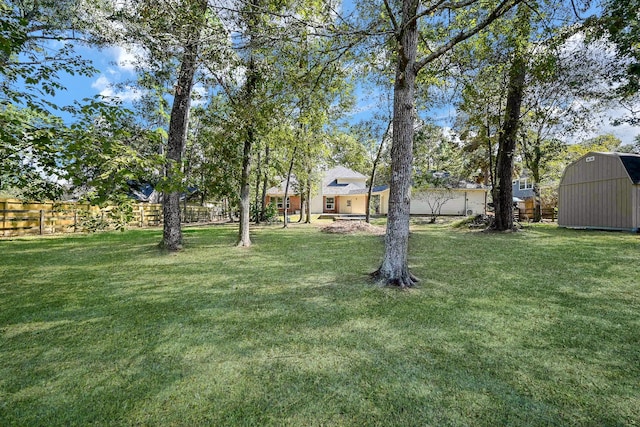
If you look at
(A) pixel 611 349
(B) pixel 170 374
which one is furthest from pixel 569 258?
(B) pixel 170 374

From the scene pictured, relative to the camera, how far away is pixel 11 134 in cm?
272

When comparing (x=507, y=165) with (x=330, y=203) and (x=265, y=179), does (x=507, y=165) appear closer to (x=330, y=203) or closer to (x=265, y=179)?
(x=265, y=179)

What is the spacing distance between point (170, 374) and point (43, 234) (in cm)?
1497

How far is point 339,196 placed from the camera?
116 ft

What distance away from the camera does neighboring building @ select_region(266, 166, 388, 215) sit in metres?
33.4

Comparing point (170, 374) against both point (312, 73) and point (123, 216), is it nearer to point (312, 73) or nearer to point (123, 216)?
point (123, 216)

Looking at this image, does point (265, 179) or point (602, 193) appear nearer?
point (602, 193)

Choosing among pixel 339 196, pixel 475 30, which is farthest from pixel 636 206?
pixel 339 196

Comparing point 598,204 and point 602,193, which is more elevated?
point 602,193

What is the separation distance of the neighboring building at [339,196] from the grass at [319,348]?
27.7 meters

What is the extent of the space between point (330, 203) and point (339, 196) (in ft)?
4.53

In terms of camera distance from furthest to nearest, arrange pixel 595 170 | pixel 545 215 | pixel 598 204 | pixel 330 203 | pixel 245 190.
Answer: pixel 330 203 < pixel 545 215 < pixel 595 170 < pixel 598 204 < pixel 245 190

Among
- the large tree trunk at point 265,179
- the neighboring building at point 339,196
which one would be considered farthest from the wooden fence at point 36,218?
the neighboring building at point 339,196

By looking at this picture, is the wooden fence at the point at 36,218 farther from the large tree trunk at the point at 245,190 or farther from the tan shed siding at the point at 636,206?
the tan shed siding at the point at 636,206
